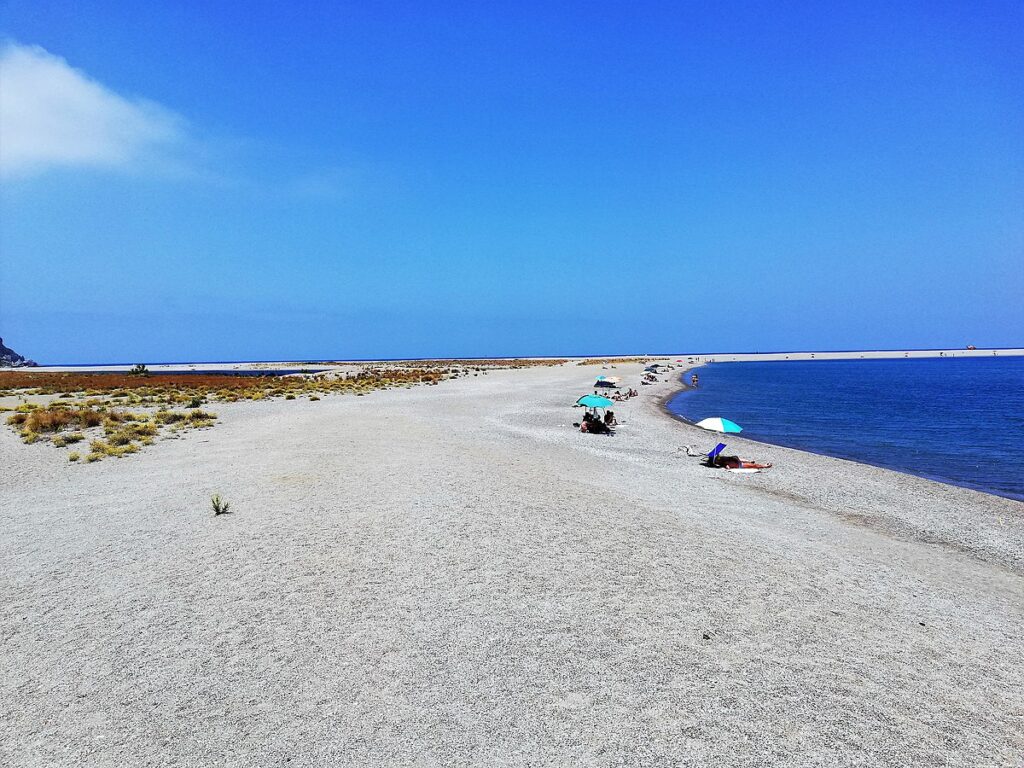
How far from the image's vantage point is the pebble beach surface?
4613 millimetres

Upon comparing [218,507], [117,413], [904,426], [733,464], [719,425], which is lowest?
[904,426]

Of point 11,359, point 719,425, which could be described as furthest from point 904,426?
point 11,359

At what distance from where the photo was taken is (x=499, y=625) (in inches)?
254

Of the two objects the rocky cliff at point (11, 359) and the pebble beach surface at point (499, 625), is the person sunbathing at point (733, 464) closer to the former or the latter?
the pebble beach surface at point (499, 625)

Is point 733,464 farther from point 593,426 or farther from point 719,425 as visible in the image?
point 593,426

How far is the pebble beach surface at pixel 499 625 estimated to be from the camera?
15.1 feet

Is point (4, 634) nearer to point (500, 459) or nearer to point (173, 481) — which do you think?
point (173, 481)

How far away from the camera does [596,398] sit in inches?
973

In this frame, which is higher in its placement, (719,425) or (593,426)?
(719,425)

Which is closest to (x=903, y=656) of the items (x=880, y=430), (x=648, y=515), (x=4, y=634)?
(x=648, y=515)

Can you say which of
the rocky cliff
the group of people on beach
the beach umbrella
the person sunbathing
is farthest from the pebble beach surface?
the rocky cliff

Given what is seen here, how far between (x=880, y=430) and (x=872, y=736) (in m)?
27.5

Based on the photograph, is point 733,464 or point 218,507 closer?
point 218,507

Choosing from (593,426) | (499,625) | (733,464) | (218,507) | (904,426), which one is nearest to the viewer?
(499,625)
